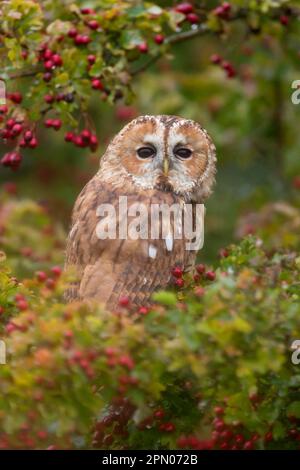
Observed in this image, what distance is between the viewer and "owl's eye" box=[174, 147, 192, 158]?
5402 mm

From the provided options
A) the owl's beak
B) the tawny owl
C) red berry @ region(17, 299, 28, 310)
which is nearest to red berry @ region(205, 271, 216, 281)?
the tawny owl

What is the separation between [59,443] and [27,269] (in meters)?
2.28

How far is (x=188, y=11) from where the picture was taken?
18.0 feet

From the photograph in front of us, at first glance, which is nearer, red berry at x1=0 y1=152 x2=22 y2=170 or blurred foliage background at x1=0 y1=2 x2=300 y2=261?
red berry at x1=0 y1=152 x2=22 y2=170

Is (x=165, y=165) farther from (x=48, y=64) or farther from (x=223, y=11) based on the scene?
(x=223, y=11)

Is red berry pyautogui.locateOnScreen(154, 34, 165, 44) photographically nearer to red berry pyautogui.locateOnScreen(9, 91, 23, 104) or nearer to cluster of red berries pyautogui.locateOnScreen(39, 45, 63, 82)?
cluster of red berries pyautogui.locateOnScreen(39, 45, 63, 82)

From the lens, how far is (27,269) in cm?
593

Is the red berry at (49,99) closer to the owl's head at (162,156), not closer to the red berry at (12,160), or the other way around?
the red berry at (12,160)

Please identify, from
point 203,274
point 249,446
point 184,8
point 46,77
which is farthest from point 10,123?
point 249,446

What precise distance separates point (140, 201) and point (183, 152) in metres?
0.40

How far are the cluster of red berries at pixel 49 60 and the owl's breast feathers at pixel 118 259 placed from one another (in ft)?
2.35

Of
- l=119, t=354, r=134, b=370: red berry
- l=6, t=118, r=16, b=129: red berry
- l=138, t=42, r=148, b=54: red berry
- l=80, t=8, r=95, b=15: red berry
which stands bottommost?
l=119, t=354, r=134, b=370: red berry

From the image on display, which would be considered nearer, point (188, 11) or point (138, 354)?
point (138, 354)

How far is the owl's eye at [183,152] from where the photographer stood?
213 inches
